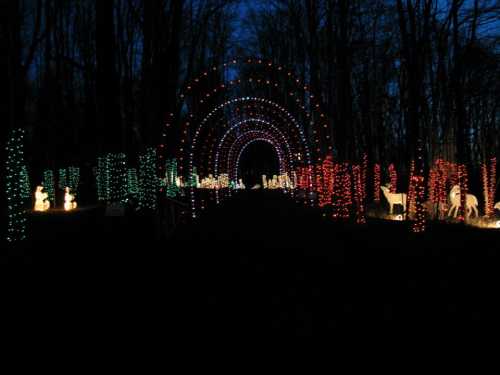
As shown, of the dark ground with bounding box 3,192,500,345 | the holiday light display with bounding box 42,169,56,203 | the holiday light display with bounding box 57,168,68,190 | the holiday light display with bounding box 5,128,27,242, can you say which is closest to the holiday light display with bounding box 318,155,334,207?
the dark ground with bounding box 3,192,500,345

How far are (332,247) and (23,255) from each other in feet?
20.2

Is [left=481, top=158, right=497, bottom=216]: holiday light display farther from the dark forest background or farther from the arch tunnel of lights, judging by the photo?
the arch tunnel of lights

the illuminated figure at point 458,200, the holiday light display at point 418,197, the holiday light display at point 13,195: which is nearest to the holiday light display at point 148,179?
the holiday light display at point 13,195

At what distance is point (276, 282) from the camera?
714 cm

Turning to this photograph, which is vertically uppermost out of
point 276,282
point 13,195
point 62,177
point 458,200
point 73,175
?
point 73,175

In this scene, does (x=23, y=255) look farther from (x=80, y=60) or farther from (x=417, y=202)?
(x=80, y=60)

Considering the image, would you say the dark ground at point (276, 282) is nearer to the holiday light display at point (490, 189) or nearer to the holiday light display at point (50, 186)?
the holiday light display at point (490, 189)

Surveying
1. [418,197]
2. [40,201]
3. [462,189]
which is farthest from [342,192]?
[40,201]

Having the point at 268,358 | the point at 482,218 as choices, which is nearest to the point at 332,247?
the point at 268,358

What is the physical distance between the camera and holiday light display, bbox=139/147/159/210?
61.7 feet

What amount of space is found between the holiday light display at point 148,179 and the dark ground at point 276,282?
544cm

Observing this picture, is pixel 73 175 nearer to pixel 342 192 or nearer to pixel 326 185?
pixel 326 185

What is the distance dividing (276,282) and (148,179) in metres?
13.5

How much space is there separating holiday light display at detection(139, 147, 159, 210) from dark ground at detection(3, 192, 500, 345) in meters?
5.44
